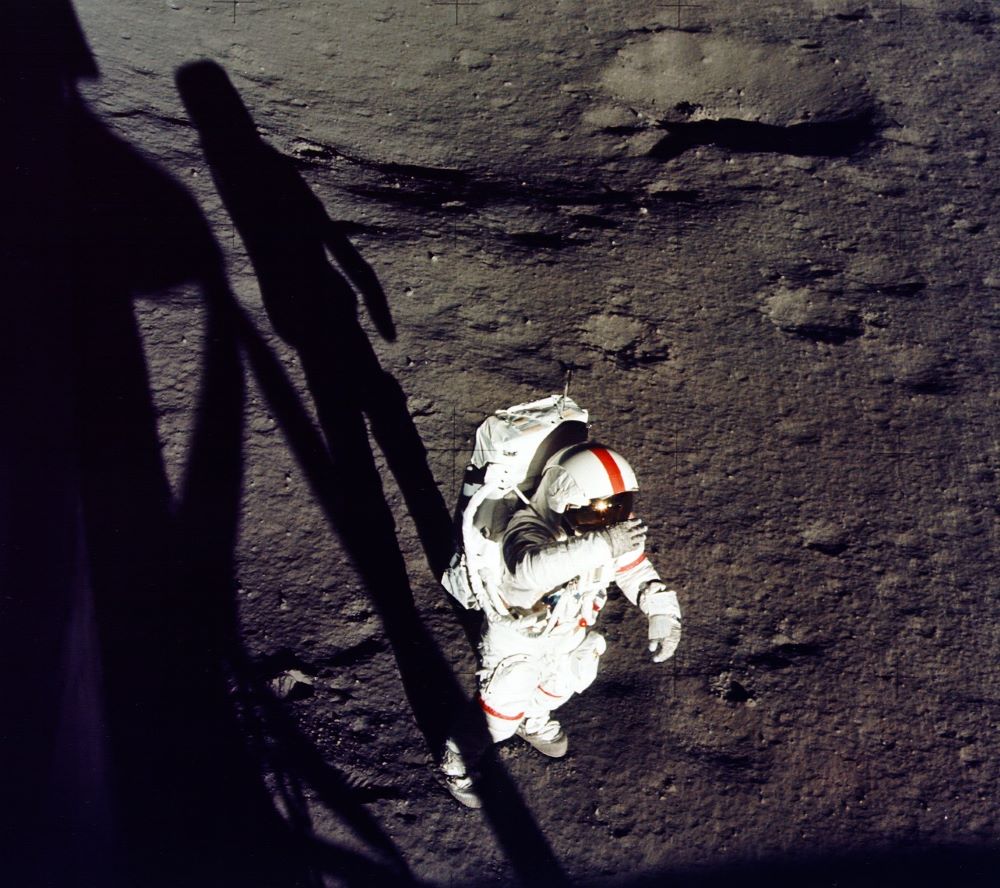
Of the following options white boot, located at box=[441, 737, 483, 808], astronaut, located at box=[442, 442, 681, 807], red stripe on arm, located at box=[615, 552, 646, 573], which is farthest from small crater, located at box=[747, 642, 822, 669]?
white boot, located at box=[441, 737, 483, 808]

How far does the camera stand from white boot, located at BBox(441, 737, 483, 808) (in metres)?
3.05

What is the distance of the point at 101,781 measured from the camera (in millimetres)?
3195

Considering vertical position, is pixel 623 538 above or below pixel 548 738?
above

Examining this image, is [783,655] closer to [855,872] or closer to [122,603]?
[855,872]

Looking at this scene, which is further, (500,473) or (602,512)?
(500,473)

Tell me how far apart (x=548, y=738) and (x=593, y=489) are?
150 cm

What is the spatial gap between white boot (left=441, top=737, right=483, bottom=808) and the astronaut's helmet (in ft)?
4.30

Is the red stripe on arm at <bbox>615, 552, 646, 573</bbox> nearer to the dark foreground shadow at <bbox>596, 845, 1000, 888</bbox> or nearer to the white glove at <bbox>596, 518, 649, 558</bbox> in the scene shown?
the white glove at <bbox>596, 518, 649, 558</bbox>

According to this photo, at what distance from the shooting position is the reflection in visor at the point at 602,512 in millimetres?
2268

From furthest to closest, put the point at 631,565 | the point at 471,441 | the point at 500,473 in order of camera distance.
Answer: the point at 471,441 → the point at 631,565 → the point at 500,473

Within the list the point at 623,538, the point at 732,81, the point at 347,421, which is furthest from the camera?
the point at 732,81

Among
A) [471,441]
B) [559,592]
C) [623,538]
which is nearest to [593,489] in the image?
[623,538]

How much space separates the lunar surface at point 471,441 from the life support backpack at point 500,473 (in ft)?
3.95

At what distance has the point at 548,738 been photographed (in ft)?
10.5
